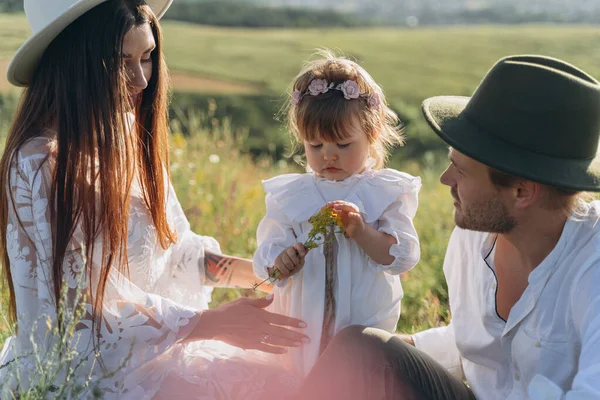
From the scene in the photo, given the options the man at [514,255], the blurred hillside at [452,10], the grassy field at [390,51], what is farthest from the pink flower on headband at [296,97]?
the blurred hillside at [452,10]

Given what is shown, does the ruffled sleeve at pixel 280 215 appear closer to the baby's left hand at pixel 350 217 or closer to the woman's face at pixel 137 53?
the baby's left hand at pixel 350 217

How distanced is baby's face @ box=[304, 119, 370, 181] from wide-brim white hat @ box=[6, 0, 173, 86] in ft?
2.92

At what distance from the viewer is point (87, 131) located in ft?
8.22

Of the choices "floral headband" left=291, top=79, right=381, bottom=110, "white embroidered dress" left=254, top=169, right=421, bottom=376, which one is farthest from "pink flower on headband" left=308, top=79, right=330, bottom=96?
"white embroidered dress" left=254, top=169, right=421, bottom=376

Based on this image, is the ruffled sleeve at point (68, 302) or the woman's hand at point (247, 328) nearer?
the ruffled sleeve at point (68, 302)

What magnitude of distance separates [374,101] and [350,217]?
0.45 metres

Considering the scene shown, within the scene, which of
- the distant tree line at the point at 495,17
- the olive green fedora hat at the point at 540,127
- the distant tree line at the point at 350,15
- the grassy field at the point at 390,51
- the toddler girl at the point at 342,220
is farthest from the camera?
the distant tree line at the point at 495,17

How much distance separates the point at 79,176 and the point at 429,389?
1.35 m

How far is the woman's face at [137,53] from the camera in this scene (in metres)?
2.60

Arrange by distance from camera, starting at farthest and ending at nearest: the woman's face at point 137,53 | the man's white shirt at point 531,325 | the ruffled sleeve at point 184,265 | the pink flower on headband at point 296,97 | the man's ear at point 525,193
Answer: the ruffled sleeve at point 184,265
the pink flower on headband at point 296,97
the woman's face at point 137,53
the man's ear at point 525,193
the man's white shirt at point 531,325

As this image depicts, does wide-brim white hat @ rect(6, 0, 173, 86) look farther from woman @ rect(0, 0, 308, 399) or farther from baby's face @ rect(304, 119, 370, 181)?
baby's face @ rect(304, 119, 370, 181)

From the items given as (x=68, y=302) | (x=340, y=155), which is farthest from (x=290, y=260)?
(x=68, y=302)

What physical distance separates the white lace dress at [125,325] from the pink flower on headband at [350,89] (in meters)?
0.82

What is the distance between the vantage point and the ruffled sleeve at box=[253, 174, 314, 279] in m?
2.82
